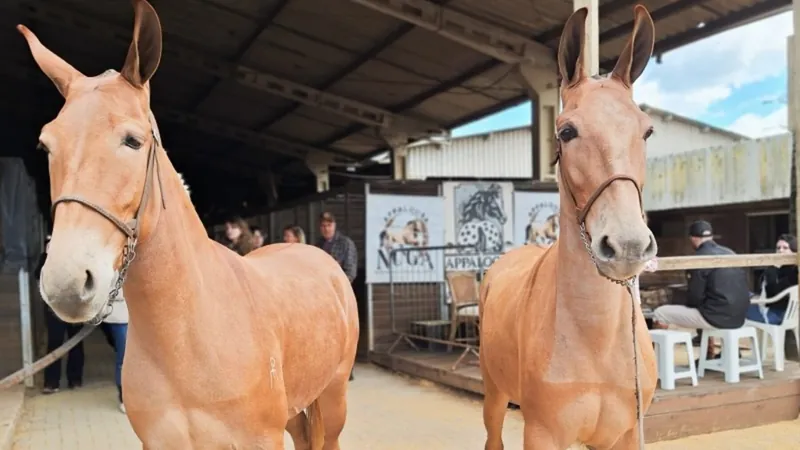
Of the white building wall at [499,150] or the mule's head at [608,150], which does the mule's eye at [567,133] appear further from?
the white building wall at [499,150]

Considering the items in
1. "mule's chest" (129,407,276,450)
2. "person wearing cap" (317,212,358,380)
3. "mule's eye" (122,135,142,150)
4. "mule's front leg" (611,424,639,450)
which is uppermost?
"mule's eye" (122,135,142,150)

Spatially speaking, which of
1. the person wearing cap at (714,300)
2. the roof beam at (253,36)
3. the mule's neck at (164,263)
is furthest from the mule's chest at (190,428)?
the roof beam at (253,36)

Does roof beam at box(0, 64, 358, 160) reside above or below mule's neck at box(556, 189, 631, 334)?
above

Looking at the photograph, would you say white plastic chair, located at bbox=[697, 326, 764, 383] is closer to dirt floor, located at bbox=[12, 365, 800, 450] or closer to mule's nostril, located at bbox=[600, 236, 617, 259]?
dirt floor, located at bbox=[12, 365, 800, 450]

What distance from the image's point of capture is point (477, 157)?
20.9 metres

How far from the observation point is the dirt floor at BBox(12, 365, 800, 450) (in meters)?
4.86

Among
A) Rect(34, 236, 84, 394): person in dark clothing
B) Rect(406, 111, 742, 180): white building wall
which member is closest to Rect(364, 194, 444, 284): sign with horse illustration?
Rect(34, 236, 84, 394): person in dark clothing

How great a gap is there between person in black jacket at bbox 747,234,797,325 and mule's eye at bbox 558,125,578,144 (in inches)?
231

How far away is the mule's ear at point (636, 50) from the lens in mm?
2197

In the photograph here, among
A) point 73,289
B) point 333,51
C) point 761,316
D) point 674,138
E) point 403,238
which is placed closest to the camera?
point 73,289

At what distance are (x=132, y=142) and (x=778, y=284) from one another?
8.01m

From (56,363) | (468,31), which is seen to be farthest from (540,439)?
(468,31)

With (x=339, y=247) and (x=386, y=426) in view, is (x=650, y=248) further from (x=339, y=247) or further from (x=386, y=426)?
(x=339, y=247)

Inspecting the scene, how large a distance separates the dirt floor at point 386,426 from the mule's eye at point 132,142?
3799mm
